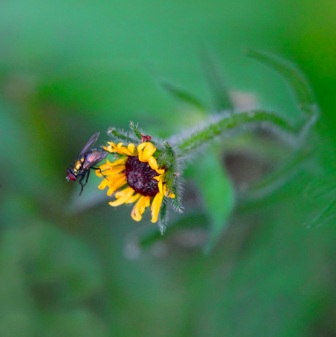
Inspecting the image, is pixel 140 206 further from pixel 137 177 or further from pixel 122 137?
pixel 122 137

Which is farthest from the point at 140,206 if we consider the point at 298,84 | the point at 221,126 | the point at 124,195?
the point at 298,84

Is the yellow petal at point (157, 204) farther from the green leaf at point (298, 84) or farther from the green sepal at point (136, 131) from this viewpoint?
the green leaf at point (298, 84)

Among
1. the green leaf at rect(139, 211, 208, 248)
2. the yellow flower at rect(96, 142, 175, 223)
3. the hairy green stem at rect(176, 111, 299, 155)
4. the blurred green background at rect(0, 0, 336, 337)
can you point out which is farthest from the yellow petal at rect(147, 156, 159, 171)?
the blurred green background at rect(0, 0, 336, 337)

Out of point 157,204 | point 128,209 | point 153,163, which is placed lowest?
point 157,204

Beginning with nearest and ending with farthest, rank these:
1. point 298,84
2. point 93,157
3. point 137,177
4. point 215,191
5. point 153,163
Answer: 1. point 153,163
2. point 137,177
3. point 93,157
4. point 298,84
5. point 215,191

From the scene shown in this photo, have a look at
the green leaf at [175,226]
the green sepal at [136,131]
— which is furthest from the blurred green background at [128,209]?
the green sepal at [136,131]

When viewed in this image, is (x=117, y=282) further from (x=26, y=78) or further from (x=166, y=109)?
(x=26, y=78)
